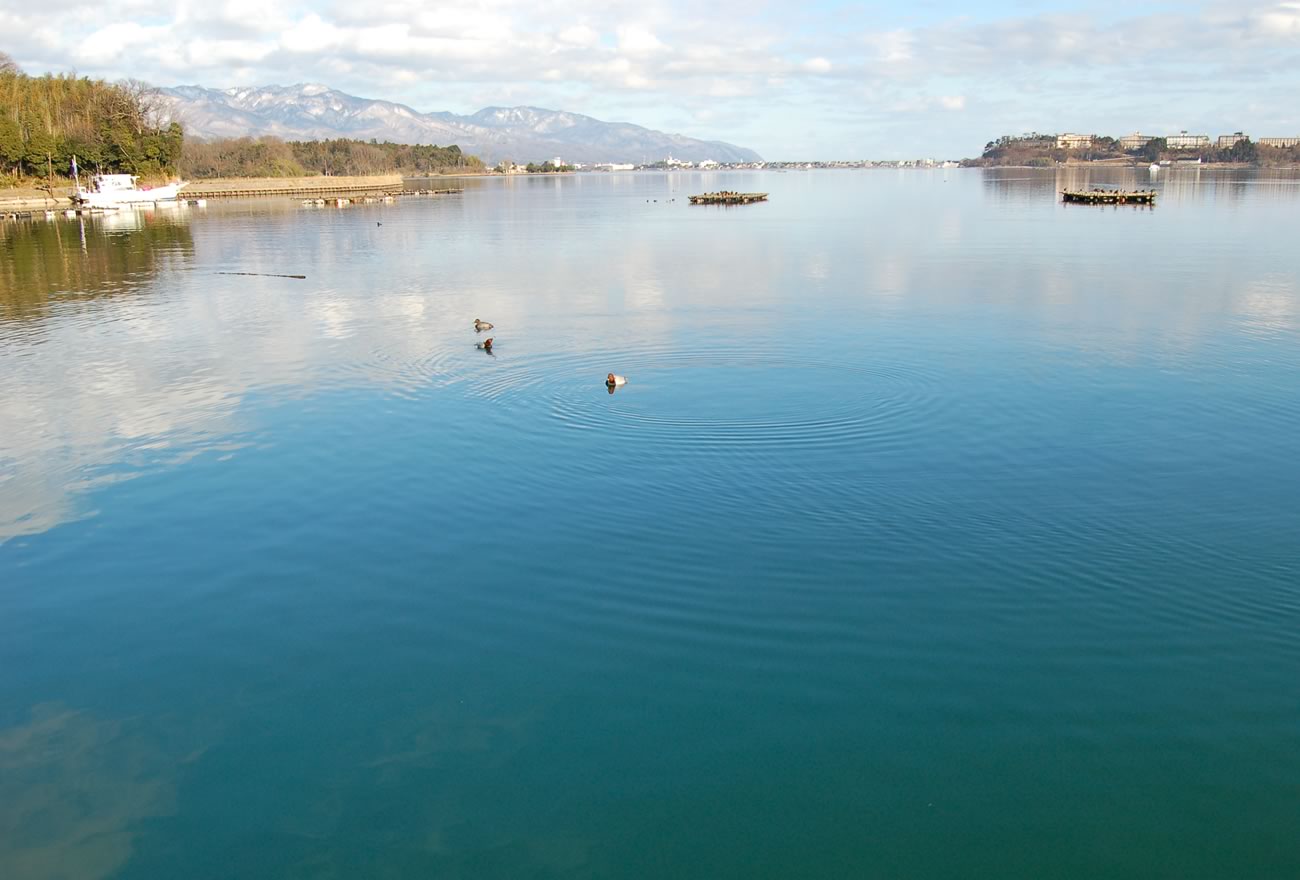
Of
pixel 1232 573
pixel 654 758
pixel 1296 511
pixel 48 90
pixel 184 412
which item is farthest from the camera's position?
pixel 48 90

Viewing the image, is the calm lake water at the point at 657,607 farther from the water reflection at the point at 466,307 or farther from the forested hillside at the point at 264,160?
the forested hillside at the point at 264,160

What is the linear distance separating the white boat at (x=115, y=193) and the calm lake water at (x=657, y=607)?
85.9 metres

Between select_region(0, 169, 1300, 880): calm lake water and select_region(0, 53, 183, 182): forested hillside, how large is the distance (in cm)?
9657

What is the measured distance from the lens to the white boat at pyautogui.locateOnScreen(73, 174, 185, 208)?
98.4 meters

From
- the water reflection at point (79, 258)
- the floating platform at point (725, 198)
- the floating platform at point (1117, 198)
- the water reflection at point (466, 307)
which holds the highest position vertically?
the floating platform at point (725, 198)

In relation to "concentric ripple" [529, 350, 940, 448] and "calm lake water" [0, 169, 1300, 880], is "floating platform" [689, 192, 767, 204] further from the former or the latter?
"concentric ripple" [529, 350, 940, 448]

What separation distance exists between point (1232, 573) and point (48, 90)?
138905 mm

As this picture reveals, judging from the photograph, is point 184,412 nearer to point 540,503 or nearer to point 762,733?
point 540,503

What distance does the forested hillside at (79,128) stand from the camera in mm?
103062

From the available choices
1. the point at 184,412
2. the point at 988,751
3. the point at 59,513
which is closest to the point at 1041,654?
the point at 988,751

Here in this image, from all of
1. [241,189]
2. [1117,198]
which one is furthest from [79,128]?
[1117,198]

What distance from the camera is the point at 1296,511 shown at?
14023 mm

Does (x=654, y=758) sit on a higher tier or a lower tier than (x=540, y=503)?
lower

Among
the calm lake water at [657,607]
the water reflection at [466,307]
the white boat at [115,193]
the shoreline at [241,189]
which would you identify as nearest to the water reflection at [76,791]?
the calm lake water at [657,607]
